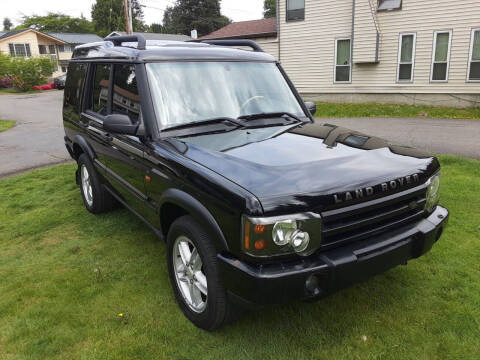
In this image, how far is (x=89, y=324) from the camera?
10.2 feet

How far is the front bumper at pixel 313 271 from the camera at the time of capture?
2.29 metres

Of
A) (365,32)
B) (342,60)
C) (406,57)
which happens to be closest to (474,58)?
(406,57)

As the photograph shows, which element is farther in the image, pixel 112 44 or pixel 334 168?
pixel 112 44

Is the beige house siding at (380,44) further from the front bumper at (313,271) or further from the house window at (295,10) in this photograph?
the front bumper at (313,271)

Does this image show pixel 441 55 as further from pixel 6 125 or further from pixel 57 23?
pixel 57 23

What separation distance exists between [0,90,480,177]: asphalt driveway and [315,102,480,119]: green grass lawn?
1221mm

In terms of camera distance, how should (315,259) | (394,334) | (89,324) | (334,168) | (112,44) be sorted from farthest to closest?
(112,44) < (89,324) < (394,334) < (334,168) < (315,259)

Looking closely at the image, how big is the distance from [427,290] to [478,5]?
1527 cm

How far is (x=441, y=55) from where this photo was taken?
15.9 meters

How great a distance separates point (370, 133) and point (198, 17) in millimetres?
57462

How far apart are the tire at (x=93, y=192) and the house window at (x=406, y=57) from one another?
15021 mm

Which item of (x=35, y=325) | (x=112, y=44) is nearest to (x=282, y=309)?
(x=35, y=325)

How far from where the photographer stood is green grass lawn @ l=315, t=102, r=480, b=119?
14.2m

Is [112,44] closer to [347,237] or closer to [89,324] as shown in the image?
[89,324]
